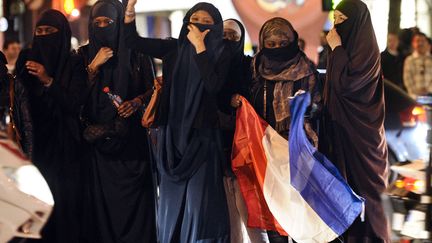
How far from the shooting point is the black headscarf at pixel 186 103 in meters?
6.54

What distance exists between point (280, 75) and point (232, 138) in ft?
2.13

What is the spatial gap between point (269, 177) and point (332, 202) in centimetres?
50

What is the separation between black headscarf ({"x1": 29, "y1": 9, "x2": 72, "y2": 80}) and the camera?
686 centimetres

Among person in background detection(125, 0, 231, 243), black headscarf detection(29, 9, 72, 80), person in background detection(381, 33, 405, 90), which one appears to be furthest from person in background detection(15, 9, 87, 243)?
person in background detection(381, 33, 405, 90)

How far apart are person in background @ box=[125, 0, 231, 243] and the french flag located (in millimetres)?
197

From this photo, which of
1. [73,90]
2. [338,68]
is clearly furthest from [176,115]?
[338,68]

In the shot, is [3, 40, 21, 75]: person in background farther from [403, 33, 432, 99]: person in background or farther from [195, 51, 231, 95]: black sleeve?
[195, 51, 231, 95]: black sleeve

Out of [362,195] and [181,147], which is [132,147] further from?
[362,195]

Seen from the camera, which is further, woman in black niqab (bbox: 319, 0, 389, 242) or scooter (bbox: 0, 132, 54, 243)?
woman in black niqab (bbox: 319, 0, 389, 242)

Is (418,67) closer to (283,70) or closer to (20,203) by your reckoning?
(283,70)

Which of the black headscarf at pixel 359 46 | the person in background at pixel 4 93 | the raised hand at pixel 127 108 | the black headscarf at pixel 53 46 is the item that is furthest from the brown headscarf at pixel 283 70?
the person in background at pixel 4 93

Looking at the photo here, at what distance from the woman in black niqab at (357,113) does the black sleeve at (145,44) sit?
1.21m

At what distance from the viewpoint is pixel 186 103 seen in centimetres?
656

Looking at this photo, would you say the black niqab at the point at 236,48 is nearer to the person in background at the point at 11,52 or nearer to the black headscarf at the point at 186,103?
the black headscarf at the point at 186,103
